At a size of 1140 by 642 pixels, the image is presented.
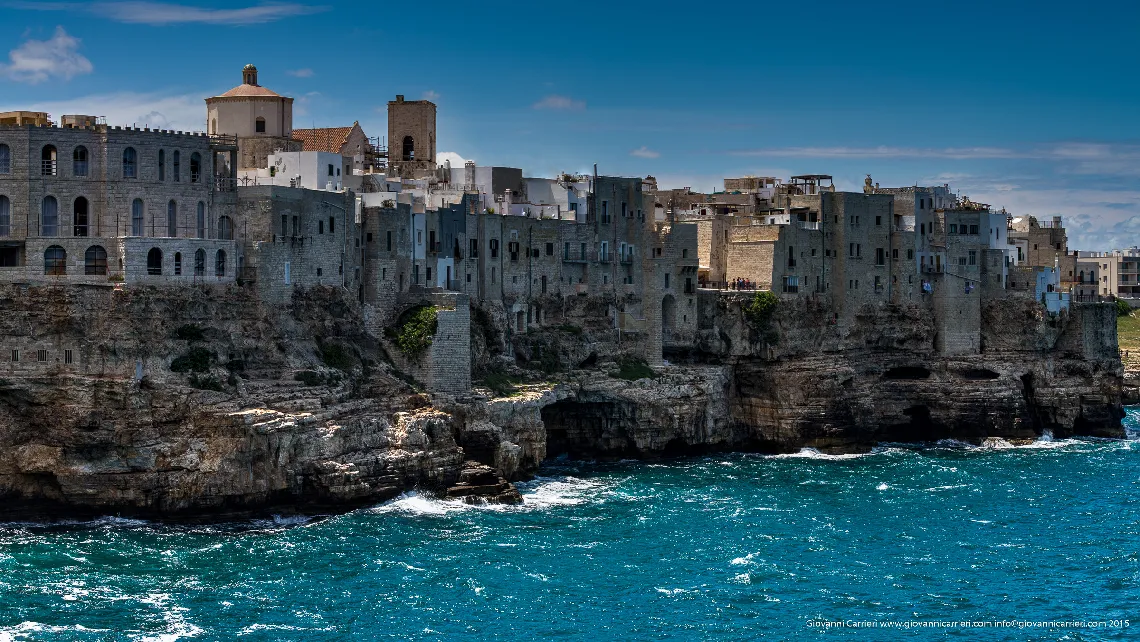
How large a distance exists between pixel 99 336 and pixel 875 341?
1945 inches

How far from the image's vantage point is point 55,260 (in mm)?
66625

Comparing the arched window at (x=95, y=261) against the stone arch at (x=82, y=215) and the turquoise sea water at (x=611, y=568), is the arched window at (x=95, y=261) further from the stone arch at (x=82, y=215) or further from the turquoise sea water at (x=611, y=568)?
the turquoise sea water at (x=611, y=568)

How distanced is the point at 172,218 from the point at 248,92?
58.3 feet

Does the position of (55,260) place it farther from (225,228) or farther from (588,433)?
(588,433)

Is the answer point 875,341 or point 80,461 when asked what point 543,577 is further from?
point 875,341

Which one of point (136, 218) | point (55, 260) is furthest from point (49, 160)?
point (55, 260)

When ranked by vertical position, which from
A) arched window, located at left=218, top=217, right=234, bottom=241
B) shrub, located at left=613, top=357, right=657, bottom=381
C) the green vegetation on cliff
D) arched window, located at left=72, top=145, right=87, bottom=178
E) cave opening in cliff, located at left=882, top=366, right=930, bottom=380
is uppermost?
arched window, located at left=72, top=145, right=87, bottom=178

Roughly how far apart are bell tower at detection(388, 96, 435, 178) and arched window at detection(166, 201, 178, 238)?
26.3m

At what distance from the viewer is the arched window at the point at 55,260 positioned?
66.5m

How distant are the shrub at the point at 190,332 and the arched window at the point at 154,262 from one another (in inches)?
105

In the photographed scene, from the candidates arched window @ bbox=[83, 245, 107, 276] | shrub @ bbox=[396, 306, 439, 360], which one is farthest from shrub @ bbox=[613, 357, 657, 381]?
arched window @ bbox=[83, 245, 107, 276]

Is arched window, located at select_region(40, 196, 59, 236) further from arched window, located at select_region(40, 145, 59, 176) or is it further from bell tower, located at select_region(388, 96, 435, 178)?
bell tower, located at select_region(388, 96, 435, 178)

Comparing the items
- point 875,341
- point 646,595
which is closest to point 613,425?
point 875,341

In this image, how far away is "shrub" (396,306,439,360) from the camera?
7450 centimetres
